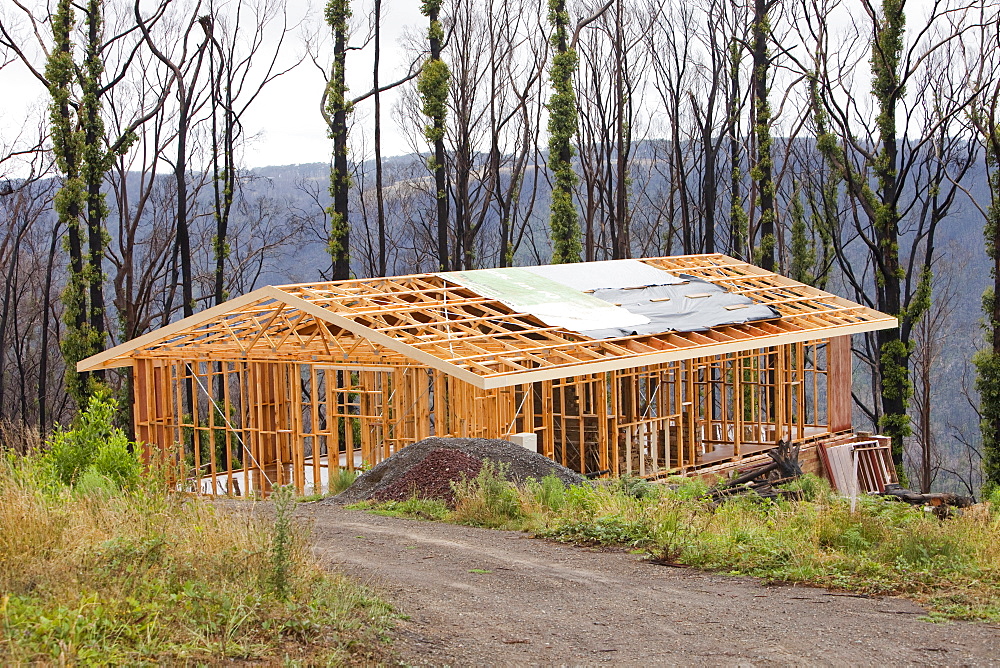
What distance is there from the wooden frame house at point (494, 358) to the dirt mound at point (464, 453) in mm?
922

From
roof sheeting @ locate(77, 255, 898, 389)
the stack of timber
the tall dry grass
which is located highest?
roof sheeting @ locate(77, 255, 898, 389)

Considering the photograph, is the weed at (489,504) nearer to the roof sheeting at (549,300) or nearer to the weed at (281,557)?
the weed at (281,557)

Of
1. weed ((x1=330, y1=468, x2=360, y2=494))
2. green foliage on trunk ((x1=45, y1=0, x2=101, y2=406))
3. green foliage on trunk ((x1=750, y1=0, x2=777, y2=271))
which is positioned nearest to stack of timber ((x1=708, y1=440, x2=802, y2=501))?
weed ((x1=330, y1=468, x2=360, y2=494))

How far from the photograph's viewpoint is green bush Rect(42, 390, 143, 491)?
10.8 metres

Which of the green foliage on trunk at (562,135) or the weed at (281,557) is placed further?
the green foliage on trunk at (562,135)

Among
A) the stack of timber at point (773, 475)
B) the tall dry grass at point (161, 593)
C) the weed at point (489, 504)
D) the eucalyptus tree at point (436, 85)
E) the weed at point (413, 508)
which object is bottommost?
the stack of timber at point (773, 475)

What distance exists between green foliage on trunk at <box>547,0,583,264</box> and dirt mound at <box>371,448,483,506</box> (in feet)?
54.2

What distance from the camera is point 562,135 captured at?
29.8 metres

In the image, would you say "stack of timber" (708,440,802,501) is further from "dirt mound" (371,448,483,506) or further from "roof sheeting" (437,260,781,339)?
"dirt mound" (371,448,483,506)

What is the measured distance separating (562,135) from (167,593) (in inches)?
986

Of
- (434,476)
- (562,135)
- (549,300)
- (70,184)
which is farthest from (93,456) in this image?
(562,135)

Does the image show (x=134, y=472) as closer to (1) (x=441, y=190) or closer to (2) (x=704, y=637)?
(2) (x=704, y=637)

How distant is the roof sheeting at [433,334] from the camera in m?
14.9

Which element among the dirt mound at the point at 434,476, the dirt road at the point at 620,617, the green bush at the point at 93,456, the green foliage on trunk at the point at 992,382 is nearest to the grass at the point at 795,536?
the dirt road at the point at 620,617
